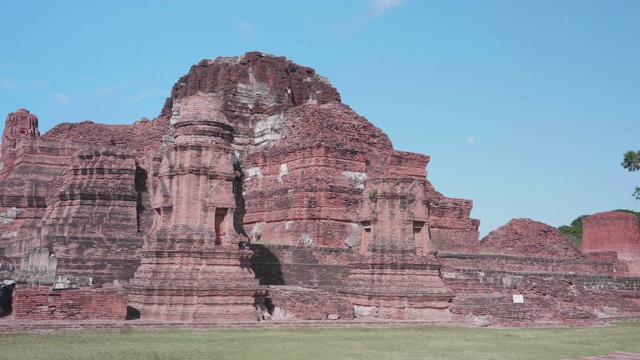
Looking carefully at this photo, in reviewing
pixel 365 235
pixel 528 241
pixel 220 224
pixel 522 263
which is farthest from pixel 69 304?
pixel 528 241

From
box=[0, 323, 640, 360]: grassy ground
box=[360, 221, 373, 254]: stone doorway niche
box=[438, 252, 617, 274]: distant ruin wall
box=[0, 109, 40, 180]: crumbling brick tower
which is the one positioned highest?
box=[0, 109, 40, 180]: crumbling brick tower

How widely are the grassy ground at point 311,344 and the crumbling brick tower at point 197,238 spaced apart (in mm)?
1797

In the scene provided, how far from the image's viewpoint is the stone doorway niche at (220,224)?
17.5 meters

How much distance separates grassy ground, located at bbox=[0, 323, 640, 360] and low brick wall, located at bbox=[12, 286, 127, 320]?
1.62 m

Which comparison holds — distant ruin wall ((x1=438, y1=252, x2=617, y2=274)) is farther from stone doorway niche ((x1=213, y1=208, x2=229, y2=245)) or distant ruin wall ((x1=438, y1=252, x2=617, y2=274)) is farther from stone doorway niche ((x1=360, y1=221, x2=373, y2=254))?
stone doorway niche ((x1=213, y1=208, x2=229, y2=245))

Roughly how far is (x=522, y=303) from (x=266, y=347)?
9.67m

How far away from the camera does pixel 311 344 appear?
12.7m

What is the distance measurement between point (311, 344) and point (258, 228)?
14561 millimetres

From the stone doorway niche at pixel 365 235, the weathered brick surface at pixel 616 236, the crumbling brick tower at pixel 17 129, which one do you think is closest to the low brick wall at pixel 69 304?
the stone doorway niche at pixel 365 235

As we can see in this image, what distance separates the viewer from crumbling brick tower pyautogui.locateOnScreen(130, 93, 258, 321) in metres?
16.1

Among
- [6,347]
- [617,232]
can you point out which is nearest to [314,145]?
[6,347]

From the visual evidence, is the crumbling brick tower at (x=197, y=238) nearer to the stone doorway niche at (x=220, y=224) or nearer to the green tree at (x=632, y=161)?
the stone doorway niche at (x=220, y=224)

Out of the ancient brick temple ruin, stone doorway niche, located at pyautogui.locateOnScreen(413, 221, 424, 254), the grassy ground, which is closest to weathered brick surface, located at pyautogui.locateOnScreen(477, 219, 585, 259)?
the ancient brick temple ruin

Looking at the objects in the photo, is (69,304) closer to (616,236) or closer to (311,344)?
(311,344)
